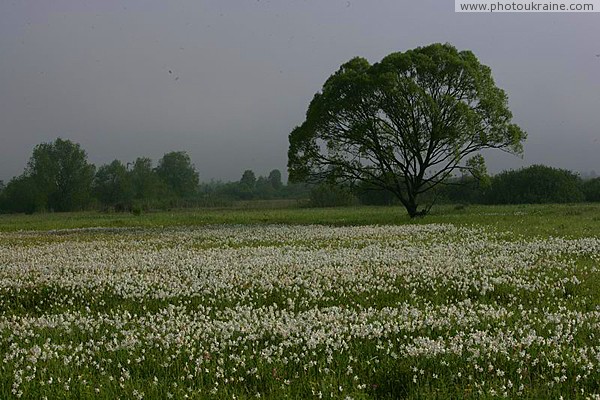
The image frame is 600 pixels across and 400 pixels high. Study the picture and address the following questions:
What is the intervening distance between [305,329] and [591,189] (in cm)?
8120

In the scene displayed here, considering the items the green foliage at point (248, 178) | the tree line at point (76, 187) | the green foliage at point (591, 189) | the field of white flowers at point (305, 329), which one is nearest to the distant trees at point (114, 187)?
the tree line at point (76, 187)

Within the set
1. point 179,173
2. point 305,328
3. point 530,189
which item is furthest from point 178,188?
point 305,328

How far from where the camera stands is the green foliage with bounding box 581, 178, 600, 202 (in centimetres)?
7494

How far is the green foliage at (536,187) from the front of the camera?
241ft

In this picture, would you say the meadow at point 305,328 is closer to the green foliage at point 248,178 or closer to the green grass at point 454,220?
the green grass at point 454,220

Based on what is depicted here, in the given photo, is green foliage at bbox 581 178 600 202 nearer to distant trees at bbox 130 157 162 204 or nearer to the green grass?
the green grass

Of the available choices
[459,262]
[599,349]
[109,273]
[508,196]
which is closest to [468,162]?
[459,262]

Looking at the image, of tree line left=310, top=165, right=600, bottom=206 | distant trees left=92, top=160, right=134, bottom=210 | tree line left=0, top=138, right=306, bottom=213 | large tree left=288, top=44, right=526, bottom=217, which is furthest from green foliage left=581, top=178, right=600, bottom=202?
distant trees left=92, top=160, right=134, bottom=210

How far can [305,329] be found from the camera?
687 cm

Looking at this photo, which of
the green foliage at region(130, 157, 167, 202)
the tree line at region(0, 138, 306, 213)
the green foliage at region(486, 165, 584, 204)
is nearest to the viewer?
the green foliage at region(486, 165, 584, 204)

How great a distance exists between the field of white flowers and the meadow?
26 mm

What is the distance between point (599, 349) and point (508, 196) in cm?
7460

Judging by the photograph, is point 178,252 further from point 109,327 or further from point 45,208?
point 45,208

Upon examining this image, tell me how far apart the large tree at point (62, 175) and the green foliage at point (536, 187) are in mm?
85353
